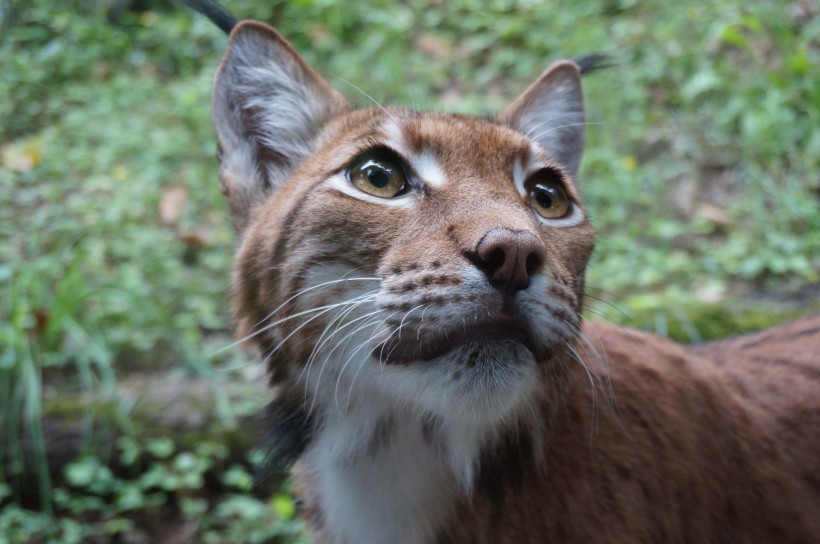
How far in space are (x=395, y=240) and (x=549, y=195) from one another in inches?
30.0

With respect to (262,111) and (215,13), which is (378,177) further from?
(215,13)

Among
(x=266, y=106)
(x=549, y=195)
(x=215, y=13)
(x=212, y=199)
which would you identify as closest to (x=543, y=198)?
(x=549, y=195)

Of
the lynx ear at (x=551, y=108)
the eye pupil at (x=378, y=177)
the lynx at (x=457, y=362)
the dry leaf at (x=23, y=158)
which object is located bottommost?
the dry leaf at (x=23, y=158)

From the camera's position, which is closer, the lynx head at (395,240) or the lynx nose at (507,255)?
the lynx nose at (507,255)

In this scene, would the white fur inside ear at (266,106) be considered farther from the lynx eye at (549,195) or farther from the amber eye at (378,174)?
the lynx eye at (549,195)

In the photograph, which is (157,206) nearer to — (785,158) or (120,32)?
(120,32)

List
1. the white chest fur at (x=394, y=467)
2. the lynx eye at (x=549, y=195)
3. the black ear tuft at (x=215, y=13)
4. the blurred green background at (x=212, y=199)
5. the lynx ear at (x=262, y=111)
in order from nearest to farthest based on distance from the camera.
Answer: the white chest fur at (x=394, y=467) < the lynx eye at (x=549, y=195) < the lynx ear at (x=262, y=111) < the black ear tuft at (x=215, y=13) < the blurred green background at (x=212, y=199)

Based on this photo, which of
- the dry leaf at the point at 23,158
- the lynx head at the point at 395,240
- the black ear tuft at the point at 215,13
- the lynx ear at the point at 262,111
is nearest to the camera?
the lynx head at the point at 395,240

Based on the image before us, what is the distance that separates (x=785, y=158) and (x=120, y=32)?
747cm

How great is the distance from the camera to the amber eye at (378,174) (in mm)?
2598

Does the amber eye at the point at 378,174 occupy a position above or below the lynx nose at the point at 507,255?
above

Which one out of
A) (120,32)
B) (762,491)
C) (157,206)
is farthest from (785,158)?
(120,32)

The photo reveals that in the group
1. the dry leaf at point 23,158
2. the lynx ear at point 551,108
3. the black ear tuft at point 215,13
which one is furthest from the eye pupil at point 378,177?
the dry leaf at point 23,158

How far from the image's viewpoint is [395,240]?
2.37m
